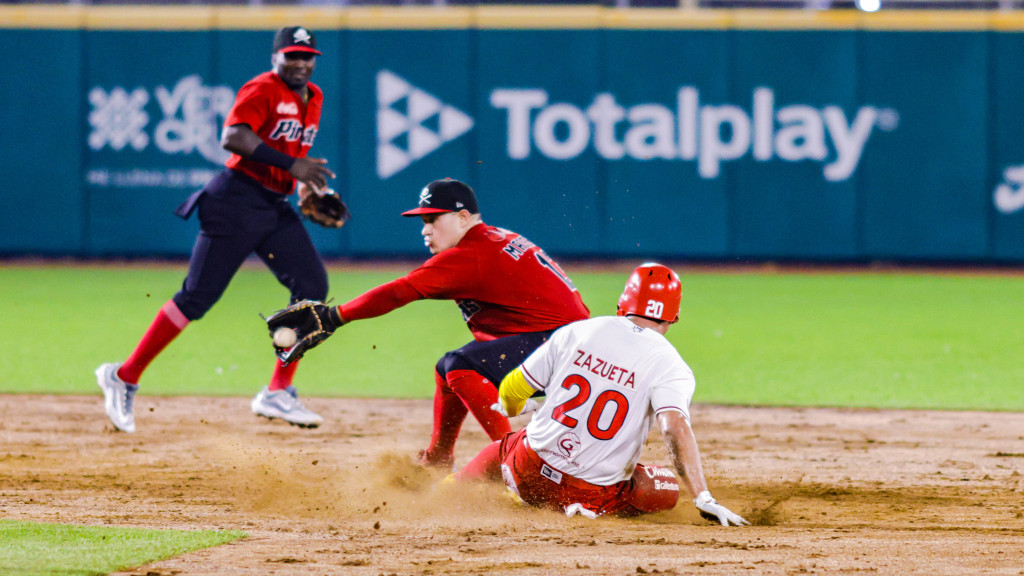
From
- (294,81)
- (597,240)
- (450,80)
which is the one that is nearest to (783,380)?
(294,81)

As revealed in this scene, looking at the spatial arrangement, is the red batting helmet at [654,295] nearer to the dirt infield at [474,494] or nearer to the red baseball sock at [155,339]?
the dirt infield at [474,494]

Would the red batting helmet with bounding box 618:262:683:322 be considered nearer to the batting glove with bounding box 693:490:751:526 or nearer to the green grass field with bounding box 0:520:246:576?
the batting glove with bounding box 693:490:751:526

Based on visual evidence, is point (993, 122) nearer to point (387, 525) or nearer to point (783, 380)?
point (783, 380)

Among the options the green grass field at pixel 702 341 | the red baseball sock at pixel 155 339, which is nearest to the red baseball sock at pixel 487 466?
the red baseball sock at pixel 155 339

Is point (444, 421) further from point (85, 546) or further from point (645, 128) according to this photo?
point (645, 128)

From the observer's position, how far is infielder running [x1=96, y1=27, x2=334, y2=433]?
21.3 ft

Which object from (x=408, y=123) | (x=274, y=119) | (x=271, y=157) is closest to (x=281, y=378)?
(x=271, y=157)

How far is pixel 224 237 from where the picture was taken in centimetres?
657

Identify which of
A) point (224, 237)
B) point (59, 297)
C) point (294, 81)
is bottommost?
point (59, 297)

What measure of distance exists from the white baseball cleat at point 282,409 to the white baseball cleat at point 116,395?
2.17ft

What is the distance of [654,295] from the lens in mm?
4328

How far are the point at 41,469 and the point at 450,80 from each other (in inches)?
448

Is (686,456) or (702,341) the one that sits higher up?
(686,456)

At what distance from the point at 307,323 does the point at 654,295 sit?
5.22ft
